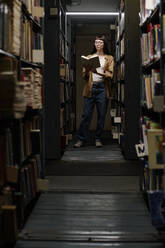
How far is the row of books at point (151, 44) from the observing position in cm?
329

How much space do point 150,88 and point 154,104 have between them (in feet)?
2.84

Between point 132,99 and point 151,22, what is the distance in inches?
75.5

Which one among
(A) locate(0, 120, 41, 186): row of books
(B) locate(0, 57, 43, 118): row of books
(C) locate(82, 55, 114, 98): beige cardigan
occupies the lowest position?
(A) locate(0, 120, 41, 186): row of books

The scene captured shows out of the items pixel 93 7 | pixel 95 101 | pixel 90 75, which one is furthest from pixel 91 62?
pixel 93 7

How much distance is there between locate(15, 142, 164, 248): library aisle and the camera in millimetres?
2783

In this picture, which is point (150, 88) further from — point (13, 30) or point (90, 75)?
point (90, 75)

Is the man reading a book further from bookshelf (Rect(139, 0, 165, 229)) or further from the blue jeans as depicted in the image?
bookshelf (Rect(139, 0, 165, 229))

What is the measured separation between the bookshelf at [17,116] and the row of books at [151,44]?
2.92 ft

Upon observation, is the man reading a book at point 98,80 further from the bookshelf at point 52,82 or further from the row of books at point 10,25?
the row of books at point 10,25

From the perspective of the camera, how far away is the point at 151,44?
355cm

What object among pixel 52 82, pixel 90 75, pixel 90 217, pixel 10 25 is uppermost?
pixel 10 25

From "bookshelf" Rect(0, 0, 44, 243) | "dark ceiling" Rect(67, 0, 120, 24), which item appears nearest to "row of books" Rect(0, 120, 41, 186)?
"bookshelf" Rect(0, 0, 44, 243)

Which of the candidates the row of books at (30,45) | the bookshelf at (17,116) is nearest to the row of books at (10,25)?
the bookshelf at (17,116)

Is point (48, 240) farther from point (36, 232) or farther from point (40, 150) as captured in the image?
point (40, 150)
